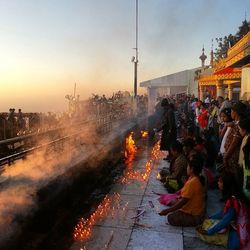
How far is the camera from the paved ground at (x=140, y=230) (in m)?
4.70

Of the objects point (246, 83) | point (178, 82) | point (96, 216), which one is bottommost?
point (96, 216)

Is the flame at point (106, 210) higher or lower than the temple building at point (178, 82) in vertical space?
lower

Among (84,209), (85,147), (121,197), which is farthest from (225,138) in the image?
(85,147)

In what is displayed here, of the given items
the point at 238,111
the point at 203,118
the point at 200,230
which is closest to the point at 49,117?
the point at 203,118

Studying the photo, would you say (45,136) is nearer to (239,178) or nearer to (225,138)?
(225,138)

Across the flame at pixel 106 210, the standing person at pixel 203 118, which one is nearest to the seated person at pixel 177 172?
the flame at pixel 106 210

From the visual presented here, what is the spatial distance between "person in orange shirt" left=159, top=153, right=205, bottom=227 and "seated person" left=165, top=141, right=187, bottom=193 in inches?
53.7

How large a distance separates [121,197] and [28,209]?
77.1 inches

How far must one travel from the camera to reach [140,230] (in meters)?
5.16

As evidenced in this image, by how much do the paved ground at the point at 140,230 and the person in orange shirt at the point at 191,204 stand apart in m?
0.13

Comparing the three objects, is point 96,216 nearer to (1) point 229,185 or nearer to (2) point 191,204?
(2) point 191,204

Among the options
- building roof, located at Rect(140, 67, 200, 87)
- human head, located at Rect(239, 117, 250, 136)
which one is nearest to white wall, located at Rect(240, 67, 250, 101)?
human head, located at Rect(239, 117, 250, 136)

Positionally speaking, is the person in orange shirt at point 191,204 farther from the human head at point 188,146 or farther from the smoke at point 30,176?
the smoke at point 30,176

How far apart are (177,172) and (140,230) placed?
185 cm
